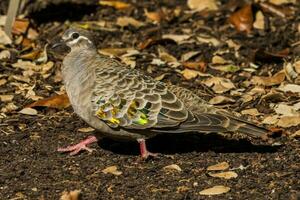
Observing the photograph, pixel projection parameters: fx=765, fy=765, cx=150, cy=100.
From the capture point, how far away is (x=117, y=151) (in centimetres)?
711

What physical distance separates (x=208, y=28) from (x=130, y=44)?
1152 mm

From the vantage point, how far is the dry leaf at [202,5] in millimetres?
10742

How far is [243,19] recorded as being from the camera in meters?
10.1

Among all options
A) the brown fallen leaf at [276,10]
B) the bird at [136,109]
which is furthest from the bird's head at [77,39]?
the brown fallen leaf at [276,10]

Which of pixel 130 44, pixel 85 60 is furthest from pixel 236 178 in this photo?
pixel 130 44

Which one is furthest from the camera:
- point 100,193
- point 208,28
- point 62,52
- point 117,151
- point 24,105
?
point 208,28

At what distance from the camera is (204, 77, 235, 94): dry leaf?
332 inches

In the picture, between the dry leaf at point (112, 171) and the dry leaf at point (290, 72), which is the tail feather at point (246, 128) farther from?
the dry leaf at point (290, 72)

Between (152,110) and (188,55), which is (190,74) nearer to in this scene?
(188,55)

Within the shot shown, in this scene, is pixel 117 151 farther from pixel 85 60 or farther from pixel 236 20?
pixel 236 20

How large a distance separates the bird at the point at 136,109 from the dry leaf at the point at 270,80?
150 centimetres

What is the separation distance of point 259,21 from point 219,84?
1.98m

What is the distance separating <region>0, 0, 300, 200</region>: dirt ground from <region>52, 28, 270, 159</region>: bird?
0.25 metres

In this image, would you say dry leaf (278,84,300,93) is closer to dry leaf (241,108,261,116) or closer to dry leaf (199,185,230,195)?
dry leaf (241,108,261,116)
